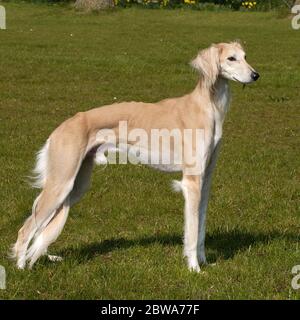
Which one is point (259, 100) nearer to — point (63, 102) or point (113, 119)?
point (63, 102)

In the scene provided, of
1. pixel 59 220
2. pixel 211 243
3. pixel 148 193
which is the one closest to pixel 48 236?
pixel 59 220

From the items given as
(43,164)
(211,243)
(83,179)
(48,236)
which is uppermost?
(43,164)

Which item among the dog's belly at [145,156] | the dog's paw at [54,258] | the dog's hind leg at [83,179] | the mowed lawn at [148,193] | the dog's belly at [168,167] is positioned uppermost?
the dog's belly at [145,156]

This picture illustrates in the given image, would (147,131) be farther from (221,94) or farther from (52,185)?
(52,185)

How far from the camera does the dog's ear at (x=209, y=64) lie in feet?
19.6

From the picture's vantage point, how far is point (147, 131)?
6.07 meters

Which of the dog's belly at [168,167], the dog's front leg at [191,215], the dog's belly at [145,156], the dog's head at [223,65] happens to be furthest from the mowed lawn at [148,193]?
the dog's head at [223,65]

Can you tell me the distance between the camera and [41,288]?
562 centimetres

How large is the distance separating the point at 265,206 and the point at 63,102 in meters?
7.58

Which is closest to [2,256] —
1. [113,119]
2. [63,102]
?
[113,119]

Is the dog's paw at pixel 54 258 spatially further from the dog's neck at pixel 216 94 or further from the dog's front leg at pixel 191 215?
the dog's neck at pixel 216 94

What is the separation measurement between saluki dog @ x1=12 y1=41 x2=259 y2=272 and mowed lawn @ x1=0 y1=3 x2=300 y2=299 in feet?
0.50

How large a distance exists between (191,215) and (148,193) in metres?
2.68

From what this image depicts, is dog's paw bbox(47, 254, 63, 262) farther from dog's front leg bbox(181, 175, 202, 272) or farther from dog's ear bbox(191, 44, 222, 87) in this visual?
dog's ear bbox(191, 44, 222, 87)
